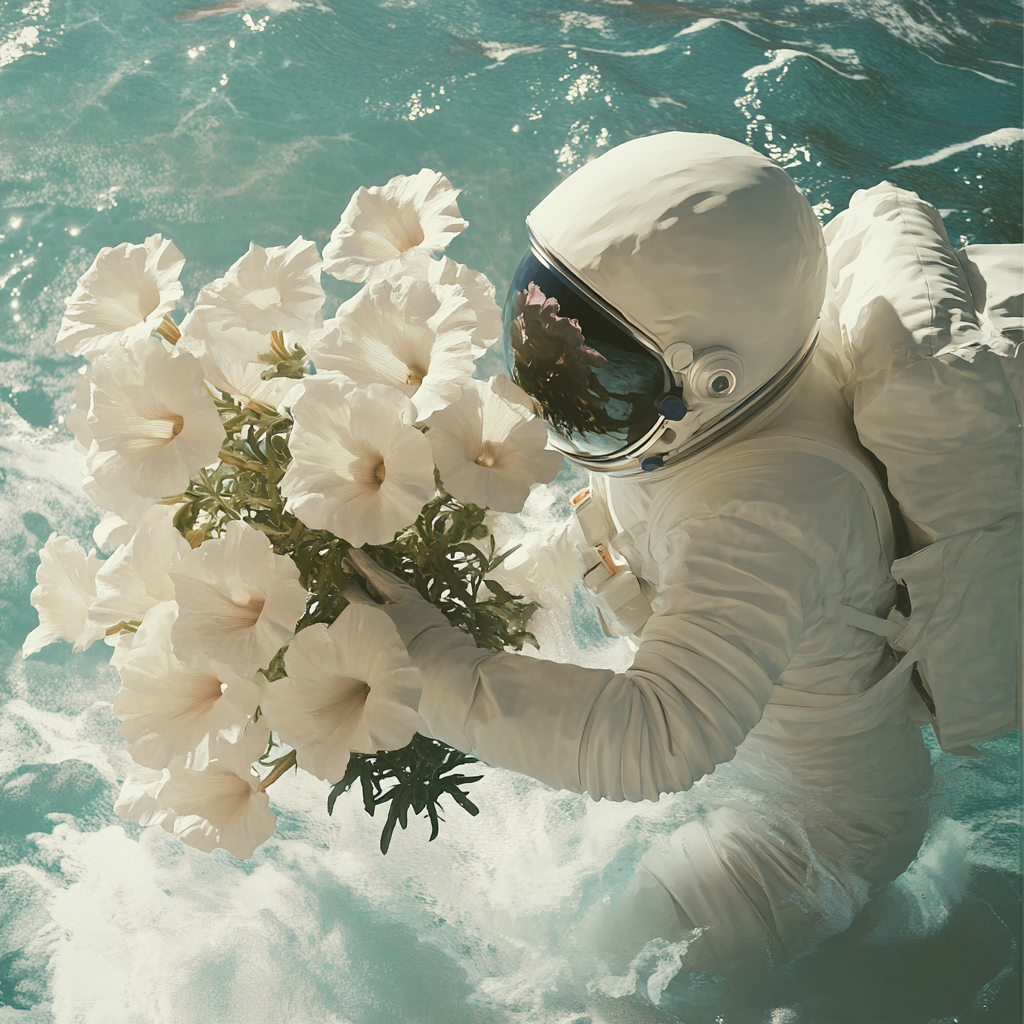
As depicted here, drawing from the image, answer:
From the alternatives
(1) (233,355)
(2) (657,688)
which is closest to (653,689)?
(2) (657,688)

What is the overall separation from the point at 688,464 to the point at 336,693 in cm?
48

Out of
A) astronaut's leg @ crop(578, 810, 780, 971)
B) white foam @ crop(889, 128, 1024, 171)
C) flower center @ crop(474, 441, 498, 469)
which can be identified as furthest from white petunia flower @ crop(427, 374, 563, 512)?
white foam @ crop(889, 128, 1024, 171)

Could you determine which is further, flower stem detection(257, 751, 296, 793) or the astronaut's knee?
the astronaut's knee

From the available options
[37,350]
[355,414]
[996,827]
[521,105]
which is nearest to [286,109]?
[521,105]

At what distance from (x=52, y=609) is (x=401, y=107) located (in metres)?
2.32

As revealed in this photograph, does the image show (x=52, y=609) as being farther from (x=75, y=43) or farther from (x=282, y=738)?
(x=75, y=43)

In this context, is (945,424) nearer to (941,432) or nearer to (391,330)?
(941,432)

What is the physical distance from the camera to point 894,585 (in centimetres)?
100

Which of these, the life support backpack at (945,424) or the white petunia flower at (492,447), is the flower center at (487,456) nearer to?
the white petunia flower at (492,447)

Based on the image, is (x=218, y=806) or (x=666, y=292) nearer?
(x=218, y=806)

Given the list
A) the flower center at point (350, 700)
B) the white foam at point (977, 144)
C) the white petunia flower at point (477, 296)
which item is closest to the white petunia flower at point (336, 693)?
the flower center at point (350, 700)

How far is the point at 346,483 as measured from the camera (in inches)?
24.0

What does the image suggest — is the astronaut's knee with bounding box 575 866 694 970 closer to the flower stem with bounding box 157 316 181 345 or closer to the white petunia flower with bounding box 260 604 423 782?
the white petunia flower with bounding box 260 604 423 782

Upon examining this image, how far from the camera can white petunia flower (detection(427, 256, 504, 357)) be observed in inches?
28.0
